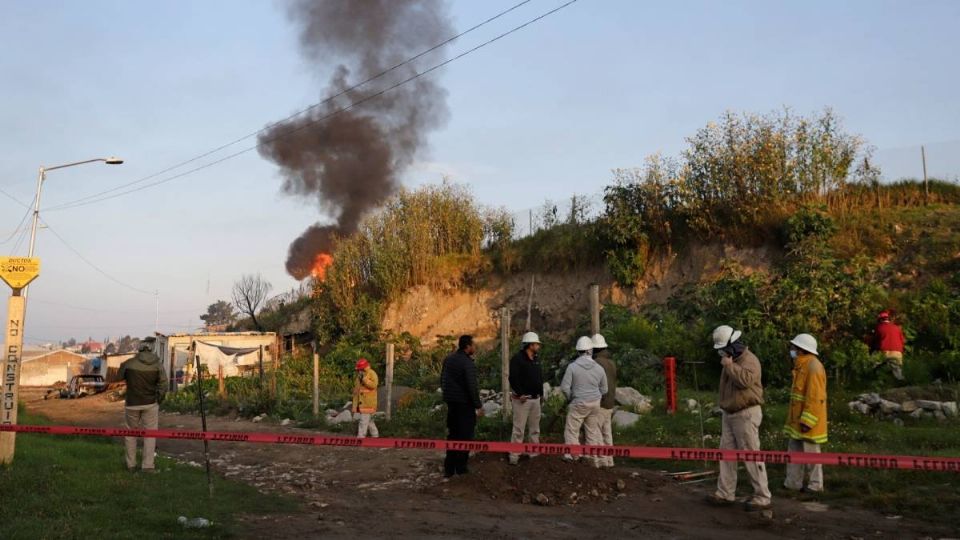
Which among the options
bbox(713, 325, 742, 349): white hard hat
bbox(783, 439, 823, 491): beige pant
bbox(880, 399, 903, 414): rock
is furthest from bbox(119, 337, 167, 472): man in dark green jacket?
bbox(880, 399, 903, 414): rock

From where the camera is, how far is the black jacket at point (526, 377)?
1075 centimetres

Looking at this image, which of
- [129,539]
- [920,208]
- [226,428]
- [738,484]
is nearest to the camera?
[129,539]

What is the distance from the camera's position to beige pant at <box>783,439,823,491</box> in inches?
326

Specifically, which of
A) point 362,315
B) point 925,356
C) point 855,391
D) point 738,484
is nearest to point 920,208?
point 925,356

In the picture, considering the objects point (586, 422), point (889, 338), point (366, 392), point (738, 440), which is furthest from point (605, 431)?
point (889, 338)

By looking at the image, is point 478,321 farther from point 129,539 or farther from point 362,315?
point 129,539

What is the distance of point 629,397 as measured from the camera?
14719mm

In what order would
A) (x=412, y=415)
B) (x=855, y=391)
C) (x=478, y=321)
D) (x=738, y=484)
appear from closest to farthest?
(x=738, y=484)
(x=855, y=391)
(x=412, y=415)
(x=478, y=321)

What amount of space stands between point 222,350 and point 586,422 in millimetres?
26042

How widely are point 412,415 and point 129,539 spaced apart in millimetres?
10146

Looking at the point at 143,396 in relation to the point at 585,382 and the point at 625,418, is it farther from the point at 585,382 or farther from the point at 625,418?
the point at 625,418

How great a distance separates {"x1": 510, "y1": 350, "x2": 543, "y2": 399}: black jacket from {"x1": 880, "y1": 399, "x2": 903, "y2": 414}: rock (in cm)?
587

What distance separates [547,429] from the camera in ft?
43.8

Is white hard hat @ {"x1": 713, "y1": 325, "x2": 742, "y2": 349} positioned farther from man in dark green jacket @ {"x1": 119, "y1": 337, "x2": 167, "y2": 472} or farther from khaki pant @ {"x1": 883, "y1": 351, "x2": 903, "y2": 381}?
khaki pant @ {"x1": 883, "y1": 351, "x2": 903, "y2": 381}
